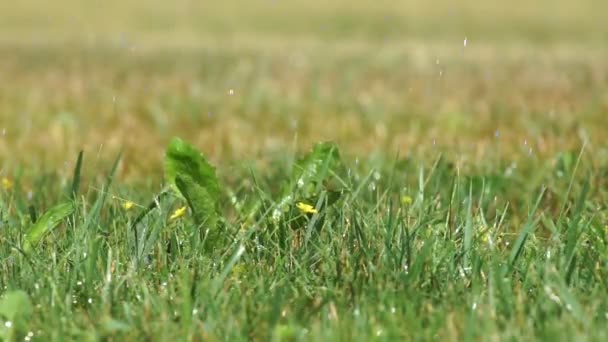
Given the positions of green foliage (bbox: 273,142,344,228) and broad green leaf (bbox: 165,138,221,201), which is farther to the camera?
broad green leaf (bbox: 165,138,221,201)

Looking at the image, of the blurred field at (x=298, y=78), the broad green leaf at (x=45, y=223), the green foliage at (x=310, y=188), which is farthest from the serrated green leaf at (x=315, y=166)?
the broad green leaf at (x=45, y=223)

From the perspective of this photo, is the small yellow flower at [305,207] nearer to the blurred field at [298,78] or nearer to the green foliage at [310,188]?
the green foliage at [310,188]

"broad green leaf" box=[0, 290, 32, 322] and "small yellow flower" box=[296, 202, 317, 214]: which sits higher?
"small yellow flower" box=[296, 202, 317, 214]

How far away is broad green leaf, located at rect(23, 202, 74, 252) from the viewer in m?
2.57

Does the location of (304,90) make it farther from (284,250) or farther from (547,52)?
(284,250)

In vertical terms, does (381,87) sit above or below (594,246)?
below

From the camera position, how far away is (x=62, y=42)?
404 inches

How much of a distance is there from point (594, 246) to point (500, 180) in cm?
73

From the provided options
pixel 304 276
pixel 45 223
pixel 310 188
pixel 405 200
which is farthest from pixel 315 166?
pixel 45 223

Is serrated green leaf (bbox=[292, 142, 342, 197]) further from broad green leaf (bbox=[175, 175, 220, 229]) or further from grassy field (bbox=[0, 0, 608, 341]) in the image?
broad green leaf (bbox=[175, 175, 220, 229])

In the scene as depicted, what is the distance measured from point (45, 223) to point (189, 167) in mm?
389

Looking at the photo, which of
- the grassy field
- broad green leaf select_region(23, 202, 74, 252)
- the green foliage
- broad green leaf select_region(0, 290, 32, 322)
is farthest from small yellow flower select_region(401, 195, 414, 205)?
broad green leaf select_region(0, 290, 32, 322)

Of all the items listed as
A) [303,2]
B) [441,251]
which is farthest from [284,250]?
[303,2]

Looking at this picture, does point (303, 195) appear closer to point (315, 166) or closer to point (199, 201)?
point (315, 166)
